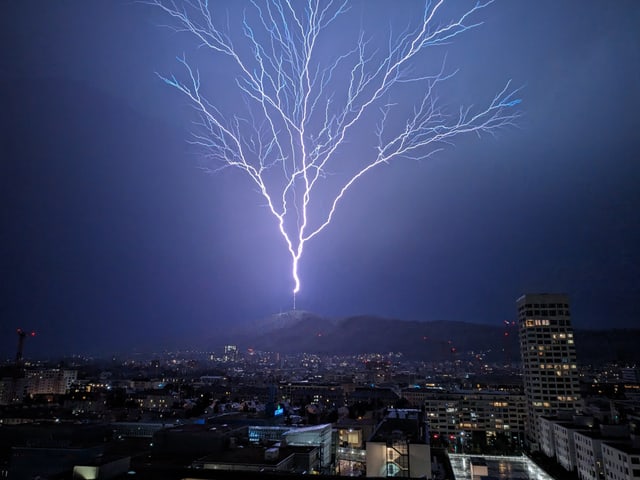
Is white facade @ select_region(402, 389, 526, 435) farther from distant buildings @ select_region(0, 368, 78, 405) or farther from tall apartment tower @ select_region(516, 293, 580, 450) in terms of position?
distant buildings @ select_region(0, 368, 78, 405)

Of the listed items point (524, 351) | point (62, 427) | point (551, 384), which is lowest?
point (62, 427)

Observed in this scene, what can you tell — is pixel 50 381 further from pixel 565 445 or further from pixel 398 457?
pixel 565 445

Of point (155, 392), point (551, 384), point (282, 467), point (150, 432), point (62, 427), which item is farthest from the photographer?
point (155, 392)

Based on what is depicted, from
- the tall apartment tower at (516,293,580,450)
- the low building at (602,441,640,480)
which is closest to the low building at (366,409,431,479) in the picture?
the low building at (602,441,640,480)

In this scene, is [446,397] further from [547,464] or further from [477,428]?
[547,464]

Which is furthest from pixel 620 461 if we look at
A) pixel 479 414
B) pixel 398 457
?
pixel 479 414

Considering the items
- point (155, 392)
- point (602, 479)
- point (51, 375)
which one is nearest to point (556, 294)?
point (602, 479)

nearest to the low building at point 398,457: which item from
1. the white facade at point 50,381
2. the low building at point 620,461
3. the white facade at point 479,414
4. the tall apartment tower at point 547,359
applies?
the low building at point 620,461

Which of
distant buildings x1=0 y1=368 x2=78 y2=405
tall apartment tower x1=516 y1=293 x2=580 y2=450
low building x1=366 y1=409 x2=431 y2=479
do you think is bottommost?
distant buildings x1=0 y1=368 x2=78 y2=405

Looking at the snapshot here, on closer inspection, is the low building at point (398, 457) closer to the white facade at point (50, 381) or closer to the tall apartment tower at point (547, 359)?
the tall apartment tower at point (547, 359)
